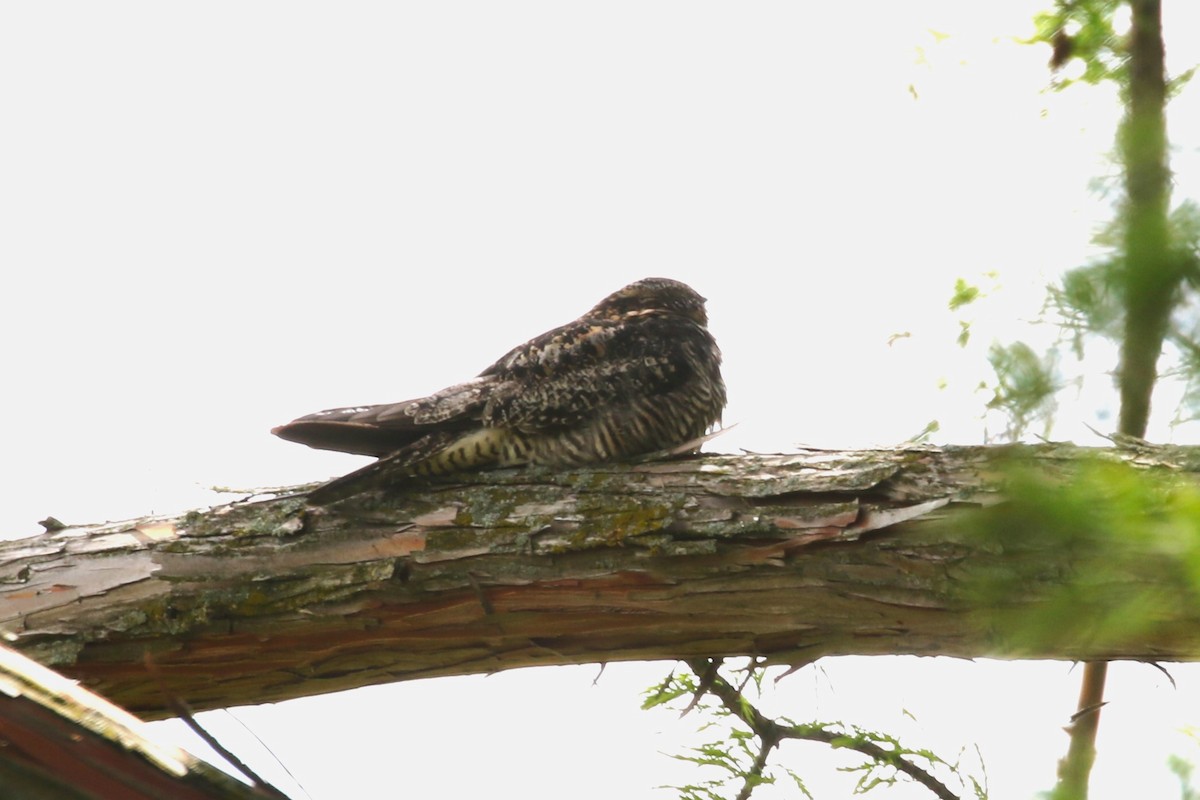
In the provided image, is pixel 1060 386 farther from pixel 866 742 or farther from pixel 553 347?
pixel 553 347

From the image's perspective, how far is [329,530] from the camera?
3311 millimetres

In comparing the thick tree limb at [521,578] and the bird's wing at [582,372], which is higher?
the bird's wing at [582,372]

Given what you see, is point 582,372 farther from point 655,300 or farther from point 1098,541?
point 1098,541

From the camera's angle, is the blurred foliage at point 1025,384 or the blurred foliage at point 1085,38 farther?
the blurred foliage at point 1085,38

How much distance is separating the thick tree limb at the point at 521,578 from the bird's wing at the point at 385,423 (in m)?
0.38

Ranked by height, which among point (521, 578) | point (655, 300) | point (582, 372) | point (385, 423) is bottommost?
point (521, 578)

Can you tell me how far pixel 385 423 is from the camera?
3850 mm

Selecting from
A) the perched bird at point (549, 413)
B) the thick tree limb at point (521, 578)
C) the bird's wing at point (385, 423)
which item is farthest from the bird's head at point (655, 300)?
the thick tree limb at point (521, 578)

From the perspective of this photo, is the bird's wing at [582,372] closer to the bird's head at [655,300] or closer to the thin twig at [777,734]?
the bird's head at [655,300]

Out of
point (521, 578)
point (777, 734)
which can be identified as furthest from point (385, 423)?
point (777, 734)

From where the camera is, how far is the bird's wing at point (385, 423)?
3.82 metres

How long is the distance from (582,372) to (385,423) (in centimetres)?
70

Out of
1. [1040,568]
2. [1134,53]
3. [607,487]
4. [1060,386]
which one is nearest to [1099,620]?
[1040,568]

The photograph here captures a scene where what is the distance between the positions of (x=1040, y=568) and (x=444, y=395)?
9.25 ft
